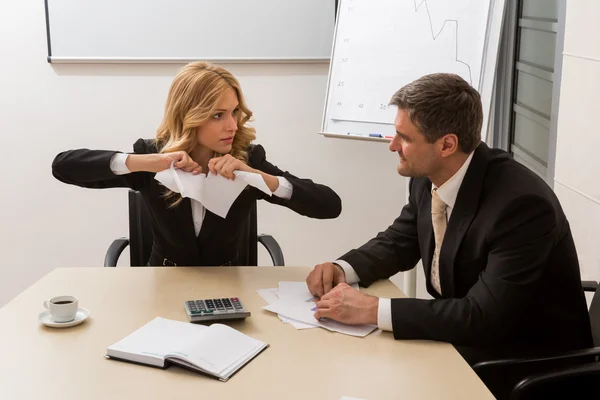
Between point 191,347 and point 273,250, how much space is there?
37.5 inches

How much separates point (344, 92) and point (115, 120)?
116 cm

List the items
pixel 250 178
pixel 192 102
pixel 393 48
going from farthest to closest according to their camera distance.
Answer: pixel 393 48 → pixel 192 102 → pixel 250 178

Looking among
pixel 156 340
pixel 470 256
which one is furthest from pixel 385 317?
pixel 156 340

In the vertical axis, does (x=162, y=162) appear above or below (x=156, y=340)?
above

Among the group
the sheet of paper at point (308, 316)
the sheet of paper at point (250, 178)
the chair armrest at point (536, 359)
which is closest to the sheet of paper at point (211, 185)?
the sheet of paper at point (250, 178)

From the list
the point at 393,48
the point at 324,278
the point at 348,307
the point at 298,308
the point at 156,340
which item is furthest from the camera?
the point at 393,48

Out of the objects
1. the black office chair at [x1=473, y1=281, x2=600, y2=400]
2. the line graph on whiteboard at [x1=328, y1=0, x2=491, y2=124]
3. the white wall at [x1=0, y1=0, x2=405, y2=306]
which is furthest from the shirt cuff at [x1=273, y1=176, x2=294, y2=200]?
the white wall at [x1=0, y1=0, x2=405, y2=306]

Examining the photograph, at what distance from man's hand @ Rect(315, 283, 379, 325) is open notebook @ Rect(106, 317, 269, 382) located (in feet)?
0.65

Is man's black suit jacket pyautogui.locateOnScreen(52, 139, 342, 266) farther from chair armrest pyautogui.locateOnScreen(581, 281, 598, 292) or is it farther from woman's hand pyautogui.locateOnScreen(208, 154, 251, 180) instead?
chair armrest pyautogui.locateOnScreen(581, 281, 598, 292)

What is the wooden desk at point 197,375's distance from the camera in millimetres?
1436

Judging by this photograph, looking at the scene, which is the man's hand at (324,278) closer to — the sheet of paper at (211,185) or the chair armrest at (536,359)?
the sheet of paper at (211,185)

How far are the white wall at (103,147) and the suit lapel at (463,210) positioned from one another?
167 cm

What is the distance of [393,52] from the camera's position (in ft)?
9.84

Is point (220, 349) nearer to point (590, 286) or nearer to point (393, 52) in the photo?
point (590, 286)
